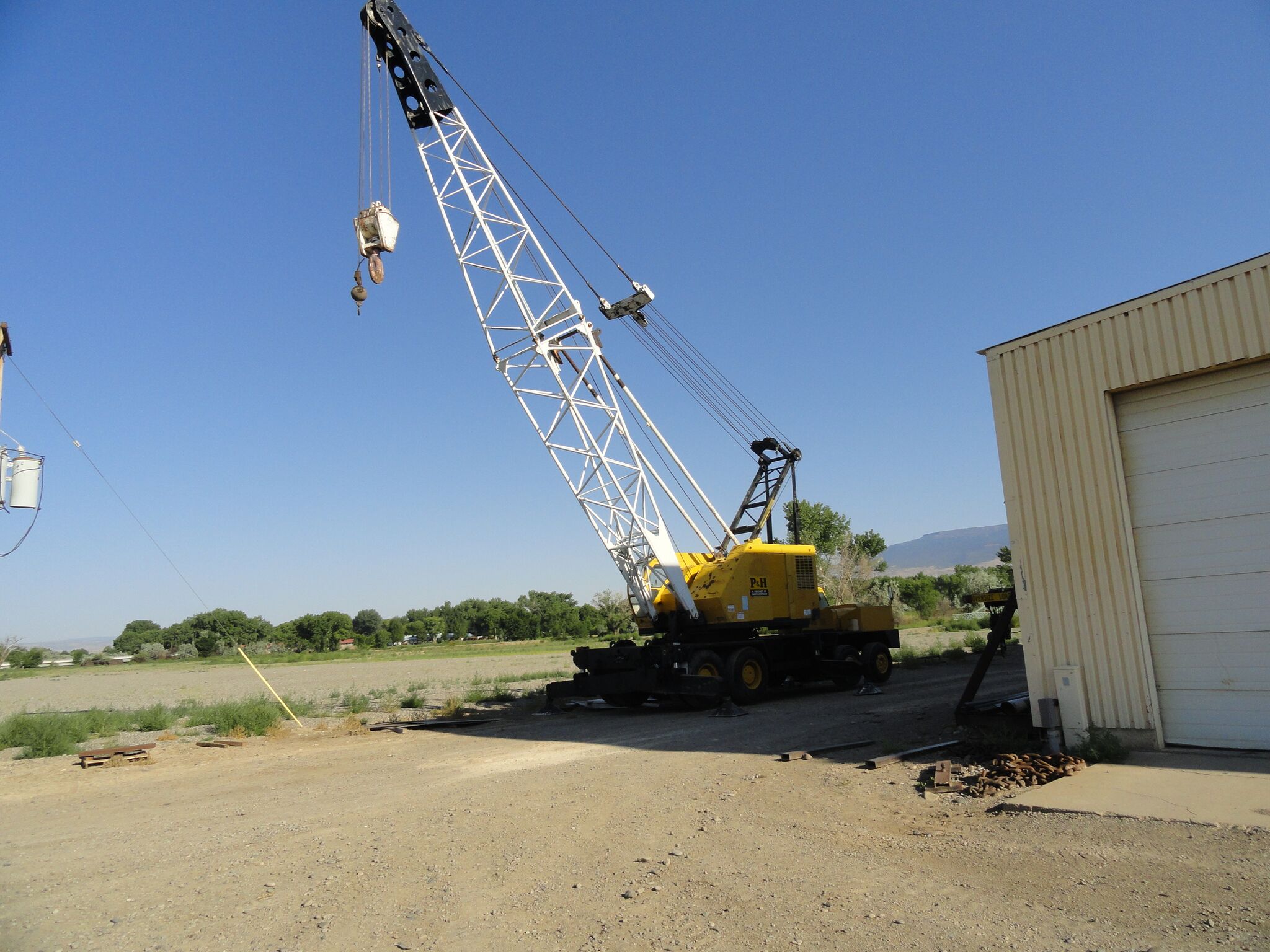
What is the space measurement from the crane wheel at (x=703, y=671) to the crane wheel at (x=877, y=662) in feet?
17.1

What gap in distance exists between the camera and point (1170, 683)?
339 inches

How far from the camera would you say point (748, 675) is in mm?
17766

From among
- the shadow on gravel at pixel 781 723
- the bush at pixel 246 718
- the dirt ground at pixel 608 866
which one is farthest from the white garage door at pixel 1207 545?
the bush at pixel 246 718

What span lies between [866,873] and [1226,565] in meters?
5.65

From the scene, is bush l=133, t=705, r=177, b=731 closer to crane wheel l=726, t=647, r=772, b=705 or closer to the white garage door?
crane wheel l=726, t=647, r=772, b=705

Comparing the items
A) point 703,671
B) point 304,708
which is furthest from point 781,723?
point 304,708

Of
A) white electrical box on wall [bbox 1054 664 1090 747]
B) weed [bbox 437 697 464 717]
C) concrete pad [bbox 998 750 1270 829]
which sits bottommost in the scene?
weed [bbox 437 697 464 717]

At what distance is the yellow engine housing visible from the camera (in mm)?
17984

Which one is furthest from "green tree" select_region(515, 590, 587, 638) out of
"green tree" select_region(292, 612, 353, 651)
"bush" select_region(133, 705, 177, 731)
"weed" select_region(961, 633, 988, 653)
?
"bush" select_region(133, 705, 177, 731)

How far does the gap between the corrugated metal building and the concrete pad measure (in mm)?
580

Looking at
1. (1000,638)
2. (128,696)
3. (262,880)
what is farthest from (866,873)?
(128,696)

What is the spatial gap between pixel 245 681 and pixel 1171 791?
3906 cm

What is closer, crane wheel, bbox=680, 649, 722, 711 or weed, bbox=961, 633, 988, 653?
crane wheel, bbox=680, 649, 722, 711

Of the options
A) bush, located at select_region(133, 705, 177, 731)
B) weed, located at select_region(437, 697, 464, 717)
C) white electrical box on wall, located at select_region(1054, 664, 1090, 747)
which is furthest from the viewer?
weed, located at select_region(437, 697, 464, 717)
